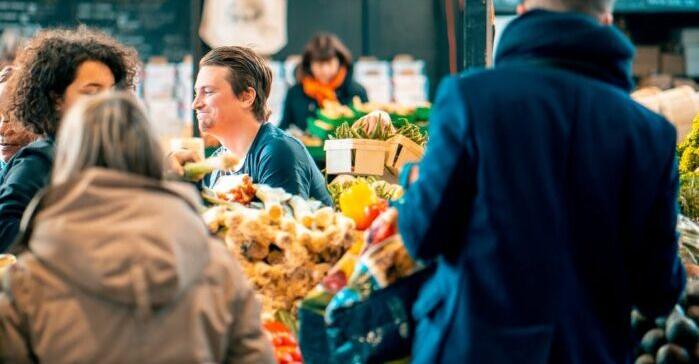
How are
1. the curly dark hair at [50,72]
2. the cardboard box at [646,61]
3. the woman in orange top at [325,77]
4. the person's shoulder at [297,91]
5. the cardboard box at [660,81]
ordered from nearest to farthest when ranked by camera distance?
the curly dark hair at [50,72] < the cardboard box at [660,81] < the woman in orange top at [325,77] < the person's shoulder at [297,91] < the cardboard box at [646,61]

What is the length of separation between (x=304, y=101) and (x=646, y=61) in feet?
8.97

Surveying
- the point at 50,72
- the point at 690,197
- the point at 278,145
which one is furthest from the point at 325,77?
the point at 50,72

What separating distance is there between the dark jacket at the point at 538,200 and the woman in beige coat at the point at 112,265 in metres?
0.53

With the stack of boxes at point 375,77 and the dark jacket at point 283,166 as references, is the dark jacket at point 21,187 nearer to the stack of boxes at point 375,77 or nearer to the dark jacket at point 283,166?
the dark jacket at point 283,166

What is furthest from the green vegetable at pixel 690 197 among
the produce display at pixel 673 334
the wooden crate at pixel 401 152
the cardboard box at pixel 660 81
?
the cardboard box at pixel 660 81

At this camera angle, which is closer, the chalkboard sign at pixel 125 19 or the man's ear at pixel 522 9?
the man's ear at pixel 522 9

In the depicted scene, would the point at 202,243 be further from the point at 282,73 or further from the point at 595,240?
the point at 282,73

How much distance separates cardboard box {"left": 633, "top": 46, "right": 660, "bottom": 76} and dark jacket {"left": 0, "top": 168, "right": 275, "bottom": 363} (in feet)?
23.5

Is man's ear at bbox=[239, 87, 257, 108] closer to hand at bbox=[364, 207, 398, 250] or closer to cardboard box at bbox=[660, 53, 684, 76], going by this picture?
hand at bbox=[364, 207, 398, 250]

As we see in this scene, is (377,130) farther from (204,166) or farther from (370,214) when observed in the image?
(204,166)

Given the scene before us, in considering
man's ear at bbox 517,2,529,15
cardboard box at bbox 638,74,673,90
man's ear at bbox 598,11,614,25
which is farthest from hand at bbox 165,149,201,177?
cardboard box at bbox 638,74,673,90

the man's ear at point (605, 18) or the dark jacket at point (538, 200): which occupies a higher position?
the man's ear at point (605, 18)

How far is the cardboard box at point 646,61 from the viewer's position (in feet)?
29.2

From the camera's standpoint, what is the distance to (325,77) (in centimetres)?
859
